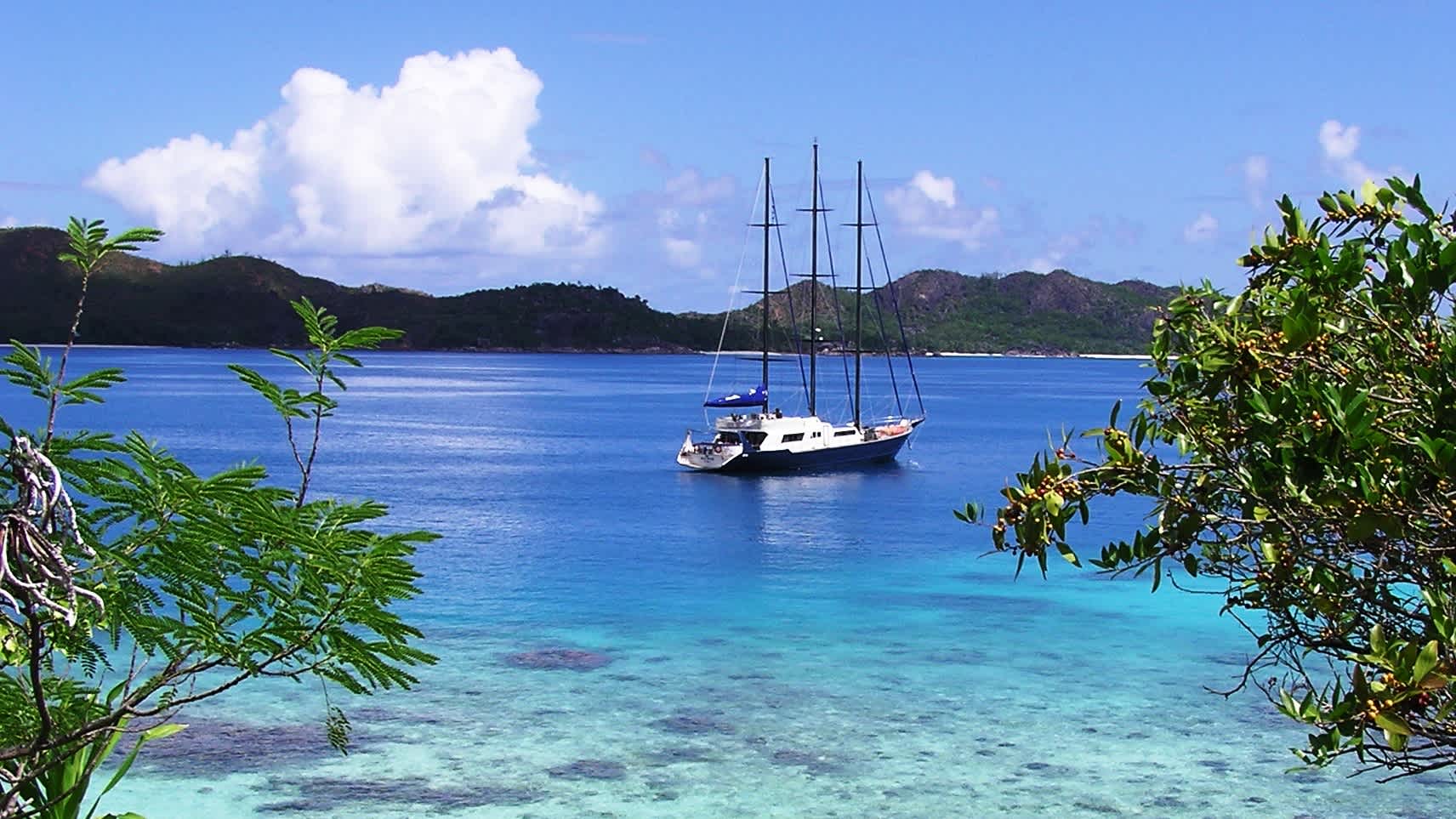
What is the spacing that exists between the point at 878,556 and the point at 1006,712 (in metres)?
15.8

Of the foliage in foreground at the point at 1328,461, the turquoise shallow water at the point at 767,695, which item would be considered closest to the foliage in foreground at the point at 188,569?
the foliage in foreground at the point at 1328,461

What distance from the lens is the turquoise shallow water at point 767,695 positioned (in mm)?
17094

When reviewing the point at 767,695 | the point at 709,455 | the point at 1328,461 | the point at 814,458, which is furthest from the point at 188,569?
the point at 814,458

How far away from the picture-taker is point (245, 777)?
56.4 feet

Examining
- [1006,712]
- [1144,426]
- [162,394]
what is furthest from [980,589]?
[162,394]

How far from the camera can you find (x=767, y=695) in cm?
2203

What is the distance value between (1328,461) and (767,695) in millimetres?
17243

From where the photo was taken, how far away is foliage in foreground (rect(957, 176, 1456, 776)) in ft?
16.8

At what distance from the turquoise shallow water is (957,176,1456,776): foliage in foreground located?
435 inches

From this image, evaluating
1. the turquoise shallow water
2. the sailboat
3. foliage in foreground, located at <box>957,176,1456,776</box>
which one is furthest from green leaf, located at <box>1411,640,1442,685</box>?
the sailboat

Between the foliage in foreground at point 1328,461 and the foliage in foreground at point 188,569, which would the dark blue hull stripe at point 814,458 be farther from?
the foliage in foreground at point 188,569

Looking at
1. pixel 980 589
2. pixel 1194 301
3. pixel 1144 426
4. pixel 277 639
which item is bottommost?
pixel 980 589

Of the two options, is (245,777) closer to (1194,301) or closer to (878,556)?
(1194,301)

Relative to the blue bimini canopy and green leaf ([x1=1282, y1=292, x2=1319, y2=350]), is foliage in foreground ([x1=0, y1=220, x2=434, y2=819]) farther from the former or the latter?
the blue bimini canopy
